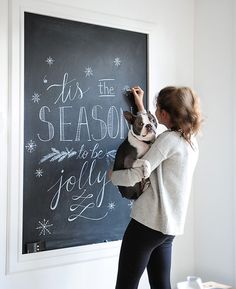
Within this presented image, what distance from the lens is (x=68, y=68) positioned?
96.0 inches

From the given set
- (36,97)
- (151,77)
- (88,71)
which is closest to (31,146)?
(36,97)

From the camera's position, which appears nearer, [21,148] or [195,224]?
[21,148]

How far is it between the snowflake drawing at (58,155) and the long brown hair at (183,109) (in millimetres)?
674

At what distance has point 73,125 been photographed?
246 cm

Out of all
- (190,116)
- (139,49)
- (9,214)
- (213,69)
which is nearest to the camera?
(190,116)

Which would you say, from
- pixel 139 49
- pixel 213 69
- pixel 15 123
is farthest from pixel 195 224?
pixel 15 123

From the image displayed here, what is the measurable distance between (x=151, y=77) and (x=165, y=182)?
100 centimetres

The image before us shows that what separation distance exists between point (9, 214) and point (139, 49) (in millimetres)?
1268

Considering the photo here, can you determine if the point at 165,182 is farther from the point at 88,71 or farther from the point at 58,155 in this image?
the point at 88,71

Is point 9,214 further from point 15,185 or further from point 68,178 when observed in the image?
point 68,178

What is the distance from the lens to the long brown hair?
197cm

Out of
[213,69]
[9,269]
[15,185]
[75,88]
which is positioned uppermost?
[213,69]

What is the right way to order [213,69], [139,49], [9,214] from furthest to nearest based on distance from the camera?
[213,69] → [139,49] → [9,214]

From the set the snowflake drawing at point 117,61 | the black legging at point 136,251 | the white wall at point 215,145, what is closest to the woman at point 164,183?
the black legging at point 136,251
